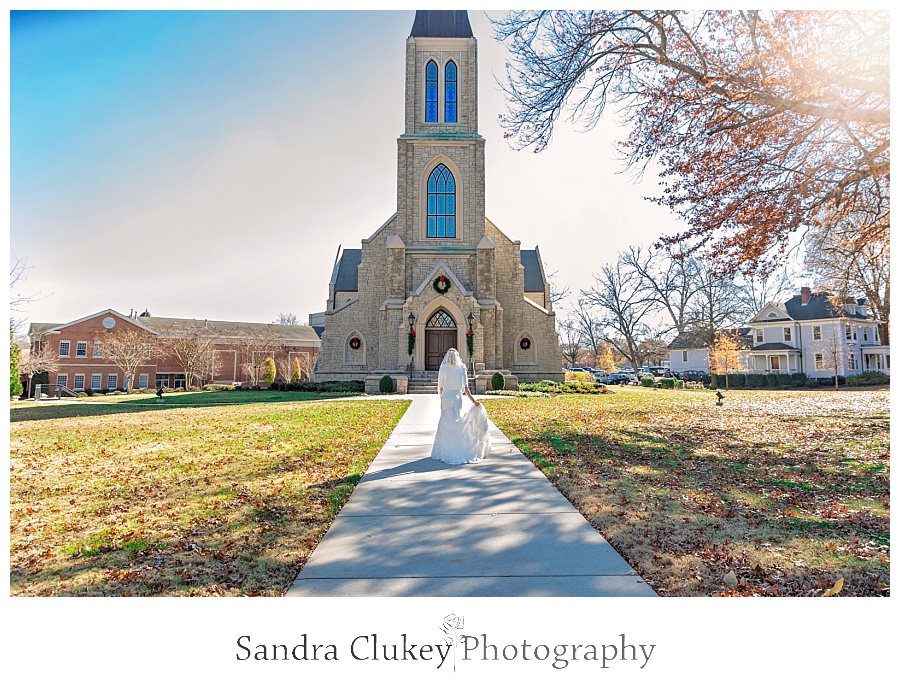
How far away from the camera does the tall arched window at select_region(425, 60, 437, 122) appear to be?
28.5 meters

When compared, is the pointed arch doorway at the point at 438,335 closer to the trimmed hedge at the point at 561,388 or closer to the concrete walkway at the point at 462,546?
the trimmed hedge at the point at 561,388

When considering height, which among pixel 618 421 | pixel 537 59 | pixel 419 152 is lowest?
pixel 618 421

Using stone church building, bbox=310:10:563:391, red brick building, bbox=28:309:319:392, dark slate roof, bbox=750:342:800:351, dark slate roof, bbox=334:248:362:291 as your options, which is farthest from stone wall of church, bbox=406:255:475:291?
dark slate roof, bbox=750:342:800:351

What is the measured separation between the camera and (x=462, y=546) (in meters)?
3.96

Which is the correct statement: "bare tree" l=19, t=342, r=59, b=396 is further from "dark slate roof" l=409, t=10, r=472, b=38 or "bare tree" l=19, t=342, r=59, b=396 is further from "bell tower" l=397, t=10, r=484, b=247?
"dark slate roof" l=409, t=10, r=472, b=38

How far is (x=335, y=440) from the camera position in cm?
951

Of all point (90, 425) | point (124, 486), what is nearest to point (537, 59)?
point (124, 486)

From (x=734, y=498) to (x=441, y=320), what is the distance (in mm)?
22583

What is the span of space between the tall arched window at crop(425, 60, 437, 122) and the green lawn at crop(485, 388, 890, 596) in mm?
22359

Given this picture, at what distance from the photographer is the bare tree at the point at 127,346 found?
4291 centimetres

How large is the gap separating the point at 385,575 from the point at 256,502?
8.05 ft

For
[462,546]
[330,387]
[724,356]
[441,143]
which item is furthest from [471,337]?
[724,356]

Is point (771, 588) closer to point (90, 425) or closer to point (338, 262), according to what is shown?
point (90, 425)

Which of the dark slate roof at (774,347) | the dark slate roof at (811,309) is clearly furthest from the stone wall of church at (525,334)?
the dark slate roof at (774,347)
